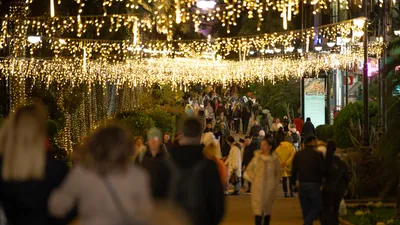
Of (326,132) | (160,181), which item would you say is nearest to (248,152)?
(326,132)

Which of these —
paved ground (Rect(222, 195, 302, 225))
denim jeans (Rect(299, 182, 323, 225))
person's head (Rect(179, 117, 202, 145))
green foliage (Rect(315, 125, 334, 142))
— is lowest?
paved ground (Rect(222, 195, 302, 225))

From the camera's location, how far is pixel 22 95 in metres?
33.0

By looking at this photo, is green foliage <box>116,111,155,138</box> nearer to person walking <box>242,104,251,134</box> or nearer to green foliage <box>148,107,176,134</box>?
green foliage <box>148,107,176,134</box>

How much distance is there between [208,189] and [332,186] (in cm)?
680

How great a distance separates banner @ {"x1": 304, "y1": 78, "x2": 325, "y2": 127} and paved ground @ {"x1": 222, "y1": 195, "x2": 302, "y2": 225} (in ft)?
69.3

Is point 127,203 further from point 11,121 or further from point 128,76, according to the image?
point 128,76

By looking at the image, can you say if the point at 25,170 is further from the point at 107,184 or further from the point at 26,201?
the point at 107,184

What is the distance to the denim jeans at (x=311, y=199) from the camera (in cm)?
1430

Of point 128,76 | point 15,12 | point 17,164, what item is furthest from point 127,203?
point 128,76

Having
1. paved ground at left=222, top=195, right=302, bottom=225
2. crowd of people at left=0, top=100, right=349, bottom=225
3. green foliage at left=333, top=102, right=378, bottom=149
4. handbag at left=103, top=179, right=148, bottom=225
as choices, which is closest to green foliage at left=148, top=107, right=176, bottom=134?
green foliage at left=333, top=102, right=378, bottom=149

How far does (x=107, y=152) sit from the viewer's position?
6.36 metres

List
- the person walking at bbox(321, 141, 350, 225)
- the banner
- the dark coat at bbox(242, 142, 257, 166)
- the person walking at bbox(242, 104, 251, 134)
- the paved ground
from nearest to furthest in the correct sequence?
the person walking at bbox(321, 141, 350, 225), the paved ground, the dark coat at bbox(242, 142, 257, 166), the banner, the person walking at bbox(242, 104, 251, 134)

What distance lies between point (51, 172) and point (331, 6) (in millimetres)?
43900

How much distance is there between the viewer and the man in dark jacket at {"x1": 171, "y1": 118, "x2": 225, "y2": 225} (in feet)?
27.8
